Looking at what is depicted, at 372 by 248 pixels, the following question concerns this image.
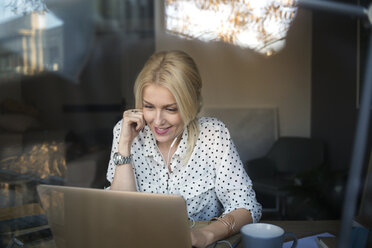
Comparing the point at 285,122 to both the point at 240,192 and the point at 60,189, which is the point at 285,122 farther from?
the point at 60,189

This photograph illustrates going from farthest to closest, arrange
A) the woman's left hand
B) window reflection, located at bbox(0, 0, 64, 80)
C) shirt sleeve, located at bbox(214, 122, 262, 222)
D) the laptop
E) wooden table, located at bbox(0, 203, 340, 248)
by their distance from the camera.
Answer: window reflection, located at bbox(0, 0, 64, 80) < shirt sleeve, located at bbox(214, 122, 262, 222) < wooden table, located at bbox(0, 203, 340, 248) < the woman's left hand < the laptop

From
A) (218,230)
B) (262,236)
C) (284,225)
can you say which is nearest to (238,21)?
(284,225)

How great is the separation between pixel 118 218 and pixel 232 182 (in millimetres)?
668

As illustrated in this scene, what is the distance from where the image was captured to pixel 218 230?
1083 mm

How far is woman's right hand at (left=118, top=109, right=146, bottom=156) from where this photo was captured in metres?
1.39

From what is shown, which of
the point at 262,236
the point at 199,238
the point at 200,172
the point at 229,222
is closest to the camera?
the point at 262,236

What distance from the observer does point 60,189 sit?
0.85 m

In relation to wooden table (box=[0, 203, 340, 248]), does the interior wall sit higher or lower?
higher

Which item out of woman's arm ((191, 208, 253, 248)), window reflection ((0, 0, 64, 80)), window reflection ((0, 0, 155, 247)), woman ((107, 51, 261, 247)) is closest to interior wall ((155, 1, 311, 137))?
window reflection ((0, 0, 155, 247))

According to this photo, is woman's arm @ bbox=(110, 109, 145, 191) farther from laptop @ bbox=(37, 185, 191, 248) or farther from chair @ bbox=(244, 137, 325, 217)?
chair @ bbox=(244, 137, 325, 217)

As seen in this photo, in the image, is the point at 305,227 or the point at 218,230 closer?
the point at 218,230

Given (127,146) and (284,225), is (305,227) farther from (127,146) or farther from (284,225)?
(127,146)

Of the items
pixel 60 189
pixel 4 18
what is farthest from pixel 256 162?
pixel 60 189

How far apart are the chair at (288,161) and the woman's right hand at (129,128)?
1965mm
